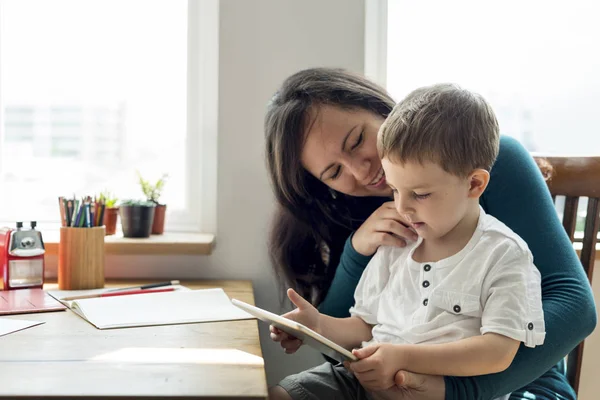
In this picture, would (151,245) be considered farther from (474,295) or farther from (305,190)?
(474,295)

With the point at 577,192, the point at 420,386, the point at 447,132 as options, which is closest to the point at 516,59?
the point at 577,192

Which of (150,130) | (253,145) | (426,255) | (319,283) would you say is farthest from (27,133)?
(426,255)

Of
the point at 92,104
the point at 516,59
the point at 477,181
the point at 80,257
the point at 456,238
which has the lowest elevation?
the point at 80,257

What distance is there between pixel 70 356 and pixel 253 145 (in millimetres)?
983

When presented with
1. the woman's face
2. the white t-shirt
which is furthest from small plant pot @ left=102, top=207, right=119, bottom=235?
the white t-shirt

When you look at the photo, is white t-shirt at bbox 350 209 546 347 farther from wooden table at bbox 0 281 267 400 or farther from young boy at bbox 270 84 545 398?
wooden table at bbox 0 281 267 400

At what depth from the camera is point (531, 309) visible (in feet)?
3.88

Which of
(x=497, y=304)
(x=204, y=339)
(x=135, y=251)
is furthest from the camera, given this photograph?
(x=135, y=251)

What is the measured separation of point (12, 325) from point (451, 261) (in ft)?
2.76

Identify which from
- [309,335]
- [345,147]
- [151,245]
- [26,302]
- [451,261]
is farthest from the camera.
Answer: [151,245]

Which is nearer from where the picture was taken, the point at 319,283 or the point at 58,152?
the point at 319,283

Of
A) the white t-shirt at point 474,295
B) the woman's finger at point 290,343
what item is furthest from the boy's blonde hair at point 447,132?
the woman's finger at point 290,343

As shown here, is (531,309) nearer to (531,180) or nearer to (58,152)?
(531,180)

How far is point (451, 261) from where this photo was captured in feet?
4.10
